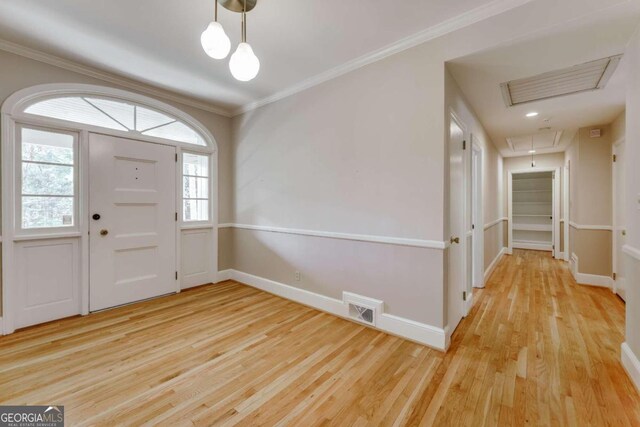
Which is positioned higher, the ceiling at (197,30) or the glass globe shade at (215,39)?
the ceiling at (197,30)

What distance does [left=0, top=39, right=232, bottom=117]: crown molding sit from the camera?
2.46m

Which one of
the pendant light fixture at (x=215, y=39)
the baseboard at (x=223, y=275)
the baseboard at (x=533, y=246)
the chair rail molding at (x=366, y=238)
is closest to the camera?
the pendant light fixture at (x=215, y=39)

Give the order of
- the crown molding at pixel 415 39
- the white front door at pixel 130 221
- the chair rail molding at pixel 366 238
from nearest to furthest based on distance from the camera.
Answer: the crown molding at pixel 415 39, the chair rail molding at pixel 366 238, the white front door at pixel 130 221

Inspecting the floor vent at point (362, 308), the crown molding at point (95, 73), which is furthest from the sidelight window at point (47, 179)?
the floor vent at point (362, 308)

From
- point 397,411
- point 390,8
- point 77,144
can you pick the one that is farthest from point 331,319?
point 77,144

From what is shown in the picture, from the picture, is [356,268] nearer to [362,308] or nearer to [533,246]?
[362,308]

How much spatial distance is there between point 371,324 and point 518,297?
232 cm

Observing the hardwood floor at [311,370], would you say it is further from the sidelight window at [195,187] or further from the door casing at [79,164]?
the sidelight window at [195,187]

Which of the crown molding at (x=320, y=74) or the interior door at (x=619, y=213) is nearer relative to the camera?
the crown molding at (x=320, y=74)

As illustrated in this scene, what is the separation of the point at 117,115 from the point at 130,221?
1.27 meters

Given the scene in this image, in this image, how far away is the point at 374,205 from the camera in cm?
259

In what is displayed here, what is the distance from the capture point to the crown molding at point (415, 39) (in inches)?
74.9

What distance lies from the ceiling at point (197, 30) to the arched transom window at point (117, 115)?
395 millimetres

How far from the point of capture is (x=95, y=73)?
2.90 meters
